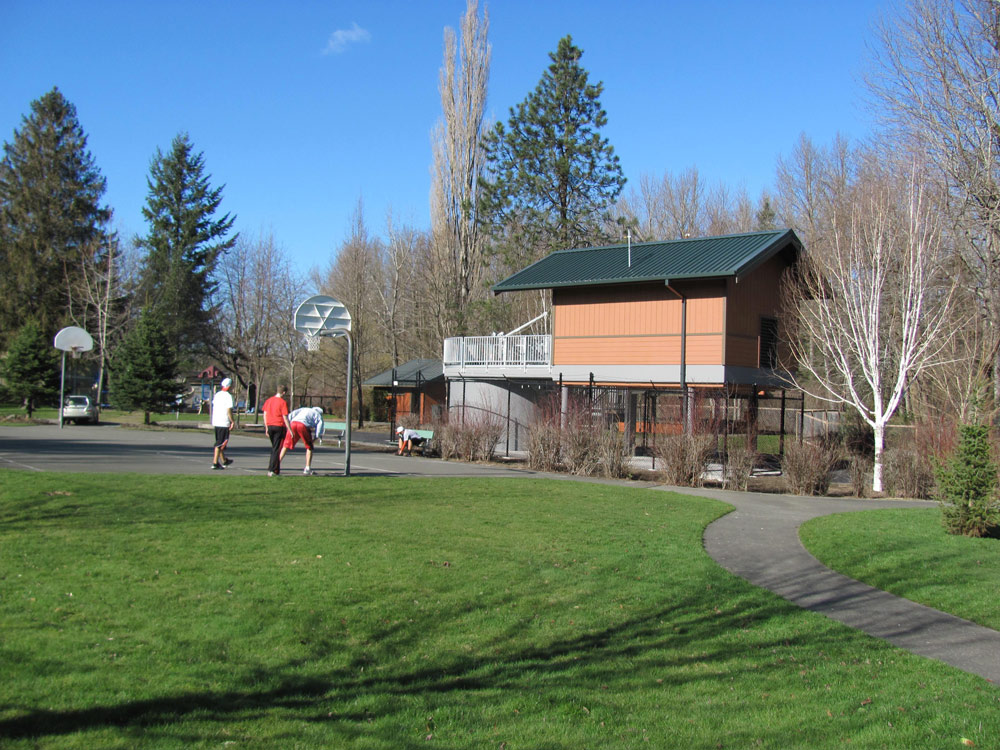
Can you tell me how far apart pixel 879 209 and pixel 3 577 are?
19.5 m

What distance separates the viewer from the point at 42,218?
5475 centimetres

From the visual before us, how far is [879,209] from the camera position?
65.2ft

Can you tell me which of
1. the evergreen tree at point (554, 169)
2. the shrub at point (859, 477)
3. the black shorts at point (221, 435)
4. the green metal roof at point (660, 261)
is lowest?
the shrub at point (859, 477)

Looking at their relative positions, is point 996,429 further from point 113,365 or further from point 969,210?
point 113,365

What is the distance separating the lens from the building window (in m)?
26.4

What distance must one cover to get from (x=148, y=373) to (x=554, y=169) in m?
21.0

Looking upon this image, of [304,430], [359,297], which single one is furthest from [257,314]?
[304,430]

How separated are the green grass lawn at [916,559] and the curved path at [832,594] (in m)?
0.24

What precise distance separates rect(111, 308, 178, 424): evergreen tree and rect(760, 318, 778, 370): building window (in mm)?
25898

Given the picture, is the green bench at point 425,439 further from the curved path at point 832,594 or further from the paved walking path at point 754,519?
the curved path at point 832,594

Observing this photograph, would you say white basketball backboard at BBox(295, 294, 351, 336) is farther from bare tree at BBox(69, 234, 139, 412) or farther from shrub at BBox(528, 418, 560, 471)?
bare tree at BBox(69, 234, 139, 412)

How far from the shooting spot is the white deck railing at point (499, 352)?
29.3 m

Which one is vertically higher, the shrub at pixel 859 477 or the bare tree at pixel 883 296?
the bare tree at pixel 883 296

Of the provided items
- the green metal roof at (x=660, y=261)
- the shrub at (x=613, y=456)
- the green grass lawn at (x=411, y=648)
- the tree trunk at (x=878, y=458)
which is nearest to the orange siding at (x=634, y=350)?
the green metal roof at (x=660, y=261)
